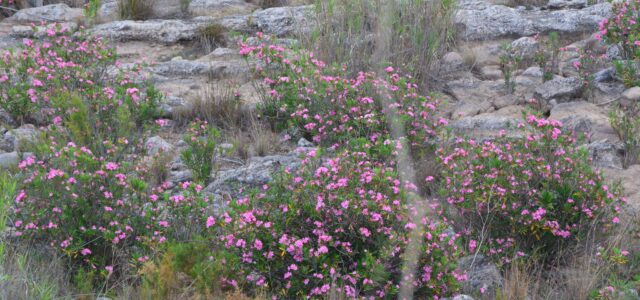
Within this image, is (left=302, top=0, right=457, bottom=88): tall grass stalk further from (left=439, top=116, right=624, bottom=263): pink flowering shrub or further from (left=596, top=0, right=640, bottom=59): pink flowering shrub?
(left=439, top=116, right=624, bottom=263): pink flowering shrub

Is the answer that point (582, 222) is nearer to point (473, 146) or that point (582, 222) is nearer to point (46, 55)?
point (473, 146)

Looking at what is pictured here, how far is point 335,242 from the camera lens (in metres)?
3.71

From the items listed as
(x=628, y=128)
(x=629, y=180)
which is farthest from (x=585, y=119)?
(x=629, y=180)

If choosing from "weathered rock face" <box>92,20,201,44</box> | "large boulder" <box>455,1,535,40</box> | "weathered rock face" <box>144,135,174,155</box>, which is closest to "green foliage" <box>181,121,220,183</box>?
"weathered rock face" <box>144,135,174,155</box>

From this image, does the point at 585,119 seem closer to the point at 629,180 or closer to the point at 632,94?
the point at 632,94

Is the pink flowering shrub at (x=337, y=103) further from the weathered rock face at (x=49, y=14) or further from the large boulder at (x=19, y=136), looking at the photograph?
the weathered rock face at (x=49, y=14)

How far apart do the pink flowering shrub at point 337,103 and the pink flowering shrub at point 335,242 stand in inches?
49.1

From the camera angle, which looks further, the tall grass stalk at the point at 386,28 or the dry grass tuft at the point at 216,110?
the tall grass stalk at the point at 386,28

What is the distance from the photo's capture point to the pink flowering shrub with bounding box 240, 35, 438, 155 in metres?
5.36

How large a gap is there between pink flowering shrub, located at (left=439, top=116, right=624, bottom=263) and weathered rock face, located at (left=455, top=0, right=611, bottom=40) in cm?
383

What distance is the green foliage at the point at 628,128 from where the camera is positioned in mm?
5125

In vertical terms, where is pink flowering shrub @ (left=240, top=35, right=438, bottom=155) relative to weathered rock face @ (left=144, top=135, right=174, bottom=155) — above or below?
above

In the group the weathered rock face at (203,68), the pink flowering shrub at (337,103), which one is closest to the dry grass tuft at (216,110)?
the pink flowering shrub at (337,103)

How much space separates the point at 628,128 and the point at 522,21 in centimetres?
324
